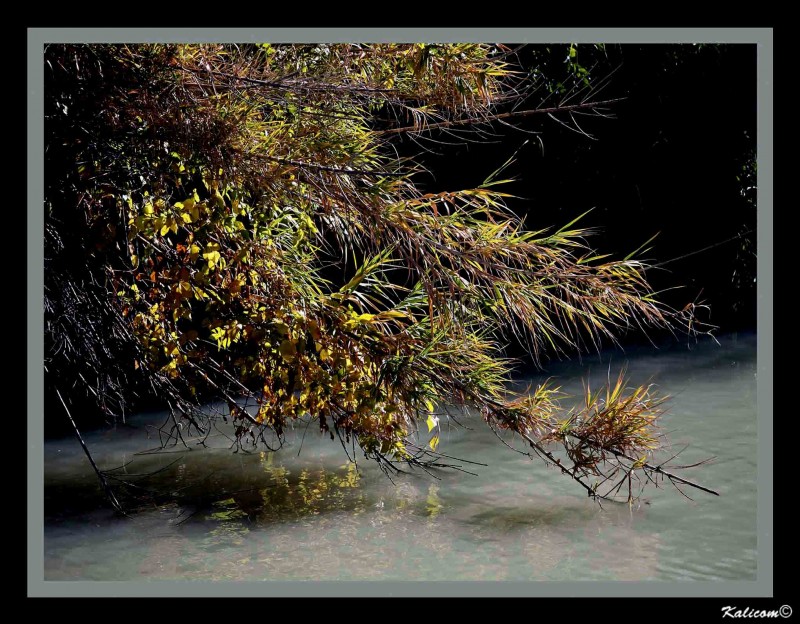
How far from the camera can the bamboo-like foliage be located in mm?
3043

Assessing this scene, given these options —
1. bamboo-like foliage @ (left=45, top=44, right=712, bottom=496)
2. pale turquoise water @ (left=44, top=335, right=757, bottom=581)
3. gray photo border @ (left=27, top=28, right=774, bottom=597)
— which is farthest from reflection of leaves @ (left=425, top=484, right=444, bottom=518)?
gray photo border @ (left=27, top=28, right=774, bottom=597)

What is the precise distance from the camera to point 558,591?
8.38 feet

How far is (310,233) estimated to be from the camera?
3543 mm

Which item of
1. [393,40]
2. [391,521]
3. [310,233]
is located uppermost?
[393,40]

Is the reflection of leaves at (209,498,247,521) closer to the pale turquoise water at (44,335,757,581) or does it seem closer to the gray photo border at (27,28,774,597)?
the pale turquoise water at (44,335,757,581)

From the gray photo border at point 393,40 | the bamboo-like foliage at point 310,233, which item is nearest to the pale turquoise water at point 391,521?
the bamboo-like foliage at point 310,233

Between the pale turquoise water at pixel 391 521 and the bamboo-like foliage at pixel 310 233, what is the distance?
0.25 metres

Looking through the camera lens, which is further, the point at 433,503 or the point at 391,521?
the point at 433,503

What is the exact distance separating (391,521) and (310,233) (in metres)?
0.98

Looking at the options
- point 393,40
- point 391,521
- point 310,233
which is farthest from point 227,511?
point 393,40

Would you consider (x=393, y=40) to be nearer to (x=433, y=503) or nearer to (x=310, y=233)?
(x=310, y=233)

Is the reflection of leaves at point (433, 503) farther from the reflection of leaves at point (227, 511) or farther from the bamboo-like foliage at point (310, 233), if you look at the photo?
the reflection of leaves at point (227, 511)

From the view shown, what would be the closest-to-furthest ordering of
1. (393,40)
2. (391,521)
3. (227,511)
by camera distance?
1. (393,40)
2. (391,521)
3. (227,511)

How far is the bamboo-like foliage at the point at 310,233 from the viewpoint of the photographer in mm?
3043
